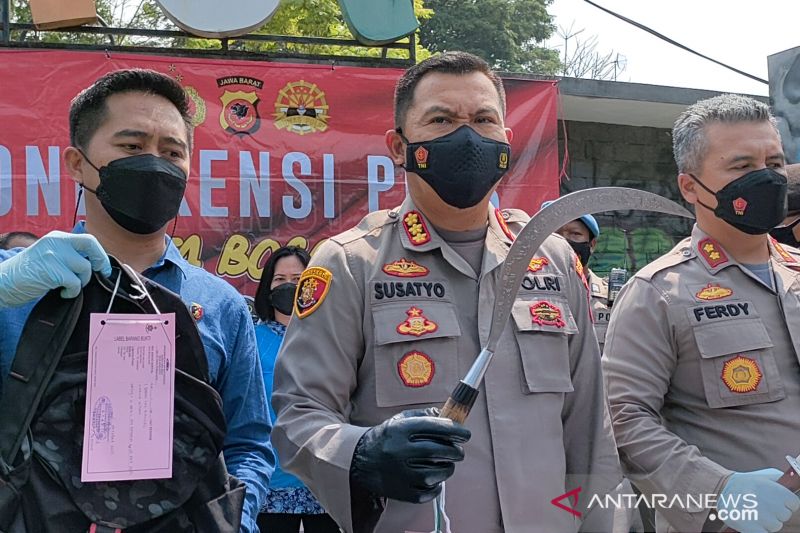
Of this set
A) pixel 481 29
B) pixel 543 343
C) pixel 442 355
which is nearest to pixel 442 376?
pixel 442 355

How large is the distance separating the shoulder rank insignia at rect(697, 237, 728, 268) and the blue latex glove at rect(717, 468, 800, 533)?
65cm

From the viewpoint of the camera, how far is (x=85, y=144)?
7.04 ft

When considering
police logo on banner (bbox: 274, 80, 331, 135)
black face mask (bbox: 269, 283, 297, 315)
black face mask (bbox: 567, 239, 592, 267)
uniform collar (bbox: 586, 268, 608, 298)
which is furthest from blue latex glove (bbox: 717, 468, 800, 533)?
police logo on banner (bbox: 274, 80, 331, 135)

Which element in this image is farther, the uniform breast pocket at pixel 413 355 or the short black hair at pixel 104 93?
the short black hair at pixel 104 93

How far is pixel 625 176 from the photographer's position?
29.4 feet

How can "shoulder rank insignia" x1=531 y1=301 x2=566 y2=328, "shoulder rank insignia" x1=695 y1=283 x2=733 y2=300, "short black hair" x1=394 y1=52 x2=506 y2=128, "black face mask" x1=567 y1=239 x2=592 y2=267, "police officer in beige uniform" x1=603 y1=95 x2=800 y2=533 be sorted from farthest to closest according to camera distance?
1. "black face mask" x1=567 y1=239 x2=592 y2=267
2. "shoulder rank insignia" x1=695 y1=283 x2=733 y2=300
3. "police officer in beige uniform" x1=603 y1=95 x2=800 y2=533
4. "short black hair" x1=394 y1=52 x2=506 y2=128
5. "shoulder rank insignia" x1=531 y1=301 x2=566 y2=328

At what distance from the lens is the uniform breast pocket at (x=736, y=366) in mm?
2418

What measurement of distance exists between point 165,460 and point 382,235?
0.75 meters

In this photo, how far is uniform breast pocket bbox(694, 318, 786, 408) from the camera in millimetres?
2418

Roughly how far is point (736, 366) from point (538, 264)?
0.71 m

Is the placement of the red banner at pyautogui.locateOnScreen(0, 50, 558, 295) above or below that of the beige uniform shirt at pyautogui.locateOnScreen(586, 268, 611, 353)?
above

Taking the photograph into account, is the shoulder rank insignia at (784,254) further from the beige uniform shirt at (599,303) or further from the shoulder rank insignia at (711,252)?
the beige uniform shirt at (599,303)

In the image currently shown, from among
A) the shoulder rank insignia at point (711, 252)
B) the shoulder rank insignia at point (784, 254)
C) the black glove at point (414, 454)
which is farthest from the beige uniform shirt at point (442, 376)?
the shoulder rank insignia at point (784, 254)

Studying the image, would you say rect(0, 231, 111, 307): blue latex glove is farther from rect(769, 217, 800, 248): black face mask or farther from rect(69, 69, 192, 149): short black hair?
rect(769, 217, 800, 248): black face mask
